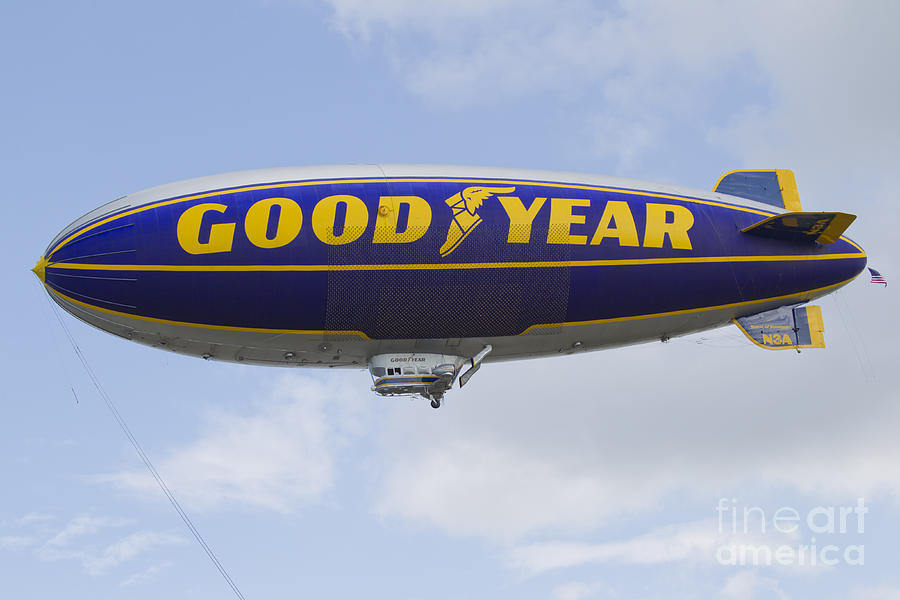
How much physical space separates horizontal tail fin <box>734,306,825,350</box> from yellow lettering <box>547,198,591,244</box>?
6.82 metres

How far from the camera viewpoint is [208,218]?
30703 millimetres

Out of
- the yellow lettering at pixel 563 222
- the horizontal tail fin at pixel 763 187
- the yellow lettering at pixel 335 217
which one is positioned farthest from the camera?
the horizontal tail fin at pixel 763 187

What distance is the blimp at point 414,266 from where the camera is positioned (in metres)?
30.5

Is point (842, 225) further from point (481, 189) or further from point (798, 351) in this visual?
point (481, 189)

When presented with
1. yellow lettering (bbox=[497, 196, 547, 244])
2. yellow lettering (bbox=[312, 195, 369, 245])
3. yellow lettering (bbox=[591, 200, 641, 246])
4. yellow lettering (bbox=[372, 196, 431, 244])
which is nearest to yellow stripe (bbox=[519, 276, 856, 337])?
yellow lettering (bbox=[591, 200, 641, 246])

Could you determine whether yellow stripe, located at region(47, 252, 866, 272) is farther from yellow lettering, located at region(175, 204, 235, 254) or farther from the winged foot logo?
the winged foot logo

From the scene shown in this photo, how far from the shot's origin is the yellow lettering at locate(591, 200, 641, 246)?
33.4 meters

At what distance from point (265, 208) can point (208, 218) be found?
4.90 ft

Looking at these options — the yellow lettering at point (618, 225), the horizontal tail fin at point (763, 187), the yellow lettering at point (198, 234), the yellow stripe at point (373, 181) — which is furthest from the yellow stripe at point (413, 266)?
the horizontal tail fin at point (763, 187)

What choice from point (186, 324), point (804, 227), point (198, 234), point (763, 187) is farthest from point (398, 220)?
point (763, 187)

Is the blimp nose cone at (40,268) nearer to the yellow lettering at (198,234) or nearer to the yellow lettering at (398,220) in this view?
the yellow lettering at (198,234)

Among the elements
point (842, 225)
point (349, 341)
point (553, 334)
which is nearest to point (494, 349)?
point (553, 334)

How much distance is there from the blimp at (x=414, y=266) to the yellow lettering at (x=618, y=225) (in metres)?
0.06

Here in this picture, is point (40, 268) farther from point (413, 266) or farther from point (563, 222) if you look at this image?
point (563, 222)
